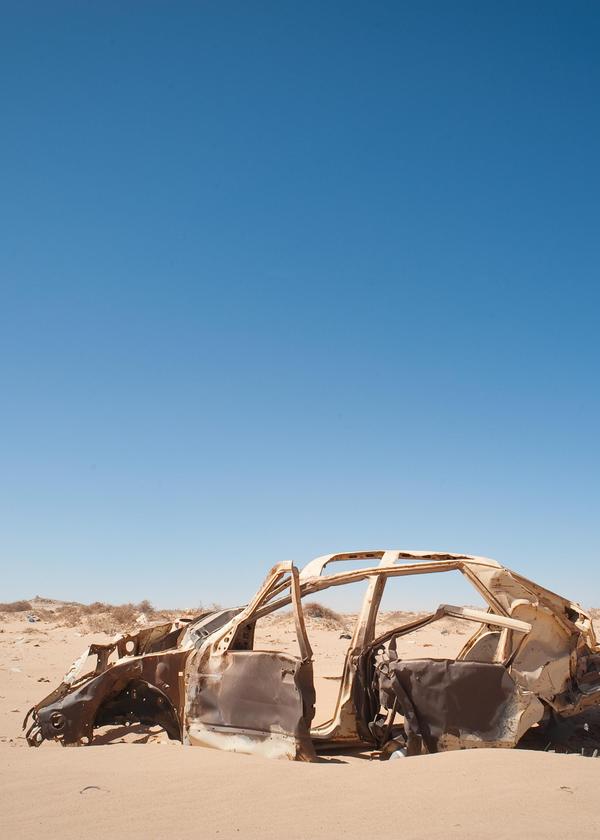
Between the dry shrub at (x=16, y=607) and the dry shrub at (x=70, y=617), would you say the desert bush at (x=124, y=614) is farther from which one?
the dry shrub at (x=16, y=607)

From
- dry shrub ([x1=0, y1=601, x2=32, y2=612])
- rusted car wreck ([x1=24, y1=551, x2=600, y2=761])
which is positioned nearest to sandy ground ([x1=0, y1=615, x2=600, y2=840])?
rusted car wreck ([x1=24, y1=551, x2=600, y2=761])

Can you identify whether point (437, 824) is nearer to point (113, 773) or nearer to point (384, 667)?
point (384, 667)

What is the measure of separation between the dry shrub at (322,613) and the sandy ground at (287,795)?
51.0 feet

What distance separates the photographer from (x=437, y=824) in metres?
3.93

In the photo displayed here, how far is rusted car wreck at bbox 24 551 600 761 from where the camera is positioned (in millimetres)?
5613

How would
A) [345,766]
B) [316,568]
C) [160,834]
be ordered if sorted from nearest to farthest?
[160,834], [345,766], [316,568]

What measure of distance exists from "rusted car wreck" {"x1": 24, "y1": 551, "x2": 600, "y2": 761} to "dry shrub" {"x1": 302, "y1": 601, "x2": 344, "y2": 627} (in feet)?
48.6

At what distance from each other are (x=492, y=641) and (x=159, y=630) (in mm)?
3679

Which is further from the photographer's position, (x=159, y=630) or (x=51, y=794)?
(x=159, y=630)

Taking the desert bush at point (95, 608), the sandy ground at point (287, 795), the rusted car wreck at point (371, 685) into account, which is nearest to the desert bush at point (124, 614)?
the desert bush at point (95, 608)

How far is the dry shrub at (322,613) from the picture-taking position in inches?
846

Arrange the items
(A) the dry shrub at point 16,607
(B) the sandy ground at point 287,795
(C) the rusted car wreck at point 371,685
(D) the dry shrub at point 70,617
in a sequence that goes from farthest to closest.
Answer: (A) the dry shrub at point 16,607, (D) the dry shrub at point 70,617, (C) the rusted car wreck at point 371,685, (B) the sandy ground at point 287,795

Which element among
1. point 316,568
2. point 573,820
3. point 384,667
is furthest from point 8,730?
point 573,820

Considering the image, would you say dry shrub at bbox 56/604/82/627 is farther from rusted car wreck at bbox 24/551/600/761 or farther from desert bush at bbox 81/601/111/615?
rusted car wreck at bbox 24/551/600/761
